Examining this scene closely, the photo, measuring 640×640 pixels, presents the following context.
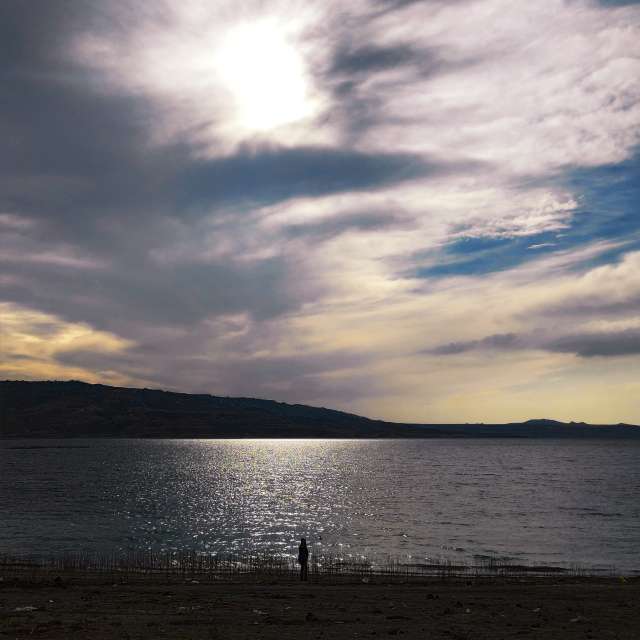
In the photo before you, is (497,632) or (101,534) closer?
(497,632)

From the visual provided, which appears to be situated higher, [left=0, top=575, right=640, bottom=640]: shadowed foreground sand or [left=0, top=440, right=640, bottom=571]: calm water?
[left=0, top=575, right=640, bottom=640]: shadowed foreground sand

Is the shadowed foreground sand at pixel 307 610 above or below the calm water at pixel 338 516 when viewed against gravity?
above

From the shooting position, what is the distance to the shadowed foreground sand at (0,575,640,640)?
24078mm

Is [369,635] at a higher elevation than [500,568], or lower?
higher

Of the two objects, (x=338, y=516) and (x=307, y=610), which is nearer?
(x=307, y=610)

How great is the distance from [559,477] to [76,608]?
170m

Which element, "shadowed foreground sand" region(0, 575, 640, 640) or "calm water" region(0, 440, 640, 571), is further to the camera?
"calm water" region(0, 440, 640, 571)

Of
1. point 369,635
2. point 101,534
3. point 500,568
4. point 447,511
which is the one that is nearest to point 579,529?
point 447,511

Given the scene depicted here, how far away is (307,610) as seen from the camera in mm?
28766

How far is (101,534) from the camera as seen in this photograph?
2874 inches

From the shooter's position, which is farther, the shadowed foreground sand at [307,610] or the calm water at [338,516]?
the calm water at [338,516]

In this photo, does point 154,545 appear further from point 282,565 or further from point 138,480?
point 138,480

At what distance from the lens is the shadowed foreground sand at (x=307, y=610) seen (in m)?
24.1

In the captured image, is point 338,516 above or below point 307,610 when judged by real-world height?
below
